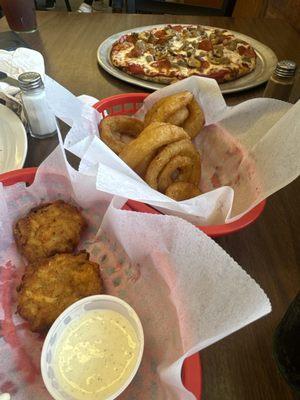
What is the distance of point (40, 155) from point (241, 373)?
2.40 feet

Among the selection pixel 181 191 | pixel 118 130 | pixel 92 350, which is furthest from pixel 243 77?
pixel 92 350

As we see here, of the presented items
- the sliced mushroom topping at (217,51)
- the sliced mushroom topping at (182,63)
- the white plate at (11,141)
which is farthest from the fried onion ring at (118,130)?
the sliced mushroom topping at (217,51)

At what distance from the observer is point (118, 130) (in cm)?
95

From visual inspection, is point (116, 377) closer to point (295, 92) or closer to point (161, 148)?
point (161, 148)

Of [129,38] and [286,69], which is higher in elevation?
[286,69]

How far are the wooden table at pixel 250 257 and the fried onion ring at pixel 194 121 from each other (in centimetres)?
27

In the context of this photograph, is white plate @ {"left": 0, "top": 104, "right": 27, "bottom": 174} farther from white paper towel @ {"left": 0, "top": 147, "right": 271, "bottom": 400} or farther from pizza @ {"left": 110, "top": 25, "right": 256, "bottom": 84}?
pizza @ {"left": 110, "top": 25, "right": 256, "bottom": 84}

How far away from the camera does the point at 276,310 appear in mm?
608

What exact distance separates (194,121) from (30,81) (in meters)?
Answer: 0.45

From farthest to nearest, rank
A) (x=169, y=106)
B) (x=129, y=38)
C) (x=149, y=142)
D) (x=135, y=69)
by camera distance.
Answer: (x=129, y=38) → (x=135, y=69) → (x=169, y=106) → (x=149, y=142)

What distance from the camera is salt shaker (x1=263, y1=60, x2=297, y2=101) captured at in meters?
0.90

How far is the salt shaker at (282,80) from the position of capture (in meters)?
0.90

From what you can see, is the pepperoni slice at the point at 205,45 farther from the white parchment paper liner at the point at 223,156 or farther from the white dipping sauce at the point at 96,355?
the white dipping sauce at the point at 96,355

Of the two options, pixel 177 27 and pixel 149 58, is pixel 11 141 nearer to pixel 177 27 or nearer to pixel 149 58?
pixel 149 58
